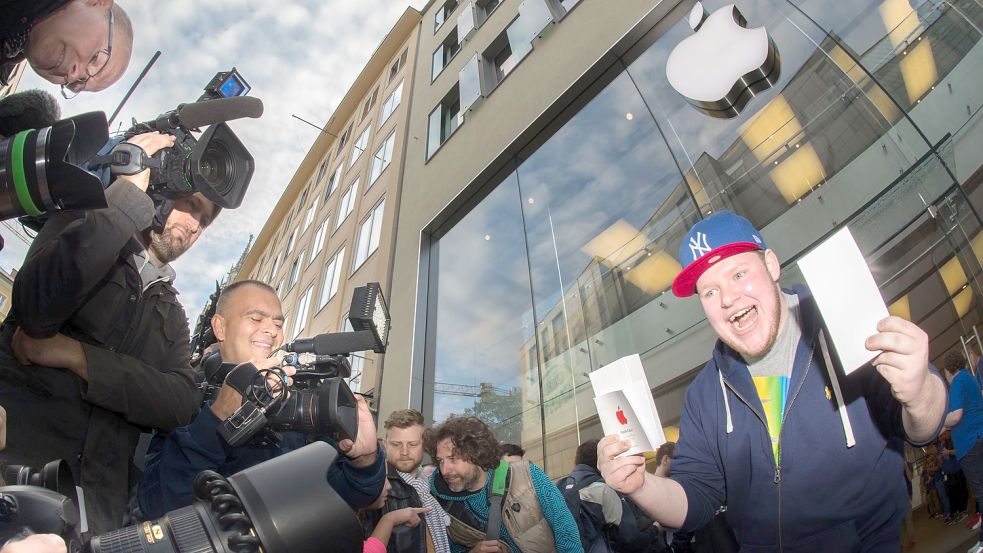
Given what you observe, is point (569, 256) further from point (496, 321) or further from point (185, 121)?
point (185, 121)

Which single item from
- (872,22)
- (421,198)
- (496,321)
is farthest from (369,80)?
(872,22)

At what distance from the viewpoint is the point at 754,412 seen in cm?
187

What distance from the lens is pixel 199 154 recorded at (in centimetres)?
200

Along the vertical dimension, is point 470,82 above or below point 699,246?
above

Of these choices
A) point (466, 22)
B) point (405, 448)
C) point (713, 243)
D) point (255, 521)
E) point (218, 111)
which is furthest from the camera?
point (466, 22)

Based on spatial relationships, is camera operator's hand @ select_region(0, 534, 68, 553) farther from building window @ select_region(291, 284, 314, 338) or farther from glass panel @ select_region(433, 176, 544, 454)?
building window @ select_region(291, 284, 314, 338)

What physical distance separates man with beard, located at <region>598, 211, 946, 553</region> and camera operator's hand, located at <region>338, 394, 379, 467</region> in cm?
88

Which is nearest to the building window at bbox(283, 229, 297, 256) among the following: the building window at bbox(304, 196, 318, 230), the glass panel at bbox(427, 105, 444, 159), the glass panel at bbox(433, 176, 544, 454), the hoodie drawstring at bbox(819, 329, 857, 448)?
the building window at bbox(304, 196, 318, 230)

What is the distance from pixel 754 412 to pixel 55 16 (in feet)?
8.45

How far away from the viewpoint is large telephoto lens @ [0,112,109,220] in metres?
1.22

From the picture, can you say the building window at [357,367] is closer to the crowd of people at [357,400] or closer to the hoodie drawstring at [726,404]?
the crowd of people at [357,400]

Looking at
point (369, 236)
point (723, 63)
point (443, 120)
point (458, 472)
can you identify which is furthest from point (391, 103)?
point (458, 472)

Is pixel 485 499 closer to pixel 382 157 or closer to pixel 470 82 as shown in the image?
pixel 470 82

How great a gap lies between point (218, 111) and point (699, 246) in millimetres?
2008
